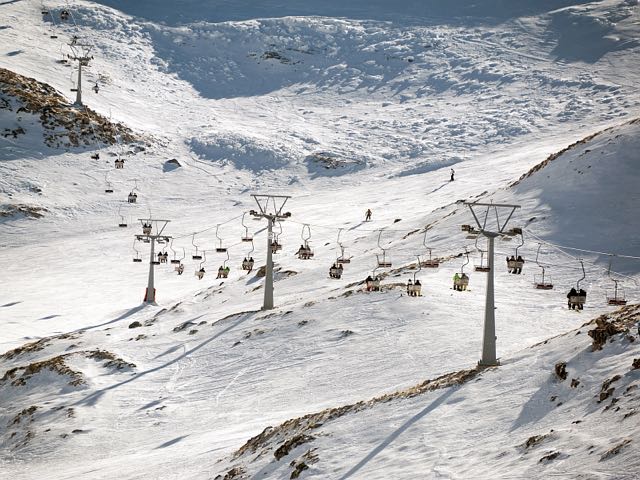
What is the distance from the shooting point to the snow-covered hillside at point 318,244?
24531 mm

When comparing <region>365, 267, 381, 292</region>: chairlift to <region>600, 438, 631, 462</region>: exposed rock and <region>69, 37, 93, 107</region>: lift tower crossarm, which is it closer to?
<region>600, 438, 631, 462</region>: exposed rock

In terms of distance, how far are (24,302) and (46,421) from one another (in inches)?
1006

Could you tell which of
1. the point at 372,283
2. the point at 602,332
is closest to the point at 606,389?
the point at 602,332

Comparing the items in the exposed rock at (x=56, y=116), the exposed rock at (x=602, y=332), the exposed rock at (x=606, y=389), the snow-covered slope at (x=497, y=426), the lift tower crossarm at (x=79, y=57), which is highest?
A: the lift tower crossarm at (x=79, y=57)

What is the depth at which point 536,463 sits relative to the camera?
18.9m

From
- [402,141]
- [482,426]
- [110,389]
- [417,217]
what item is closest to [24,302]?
[110,389]

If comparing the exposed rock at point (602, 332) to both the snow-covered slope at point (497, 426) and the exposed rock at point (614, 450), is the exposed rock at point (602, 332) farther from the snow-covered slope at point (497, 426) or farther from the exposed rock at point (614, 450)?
the exposed rock at point (614, 450)

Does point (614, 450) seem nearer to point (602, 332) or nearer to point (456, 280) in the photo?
point (602, 332)

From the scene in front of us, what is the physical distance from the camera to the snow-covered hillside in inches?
966

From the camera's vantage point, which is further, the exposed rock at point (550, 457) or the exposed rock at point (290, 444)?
the exposed rock at point (290, 444)

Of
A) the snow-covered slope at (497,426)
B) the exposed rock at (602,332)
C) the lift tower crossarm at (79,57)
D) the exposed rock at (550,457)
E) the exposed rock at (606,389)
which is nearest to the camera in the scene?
the exposed rock at (550,457)

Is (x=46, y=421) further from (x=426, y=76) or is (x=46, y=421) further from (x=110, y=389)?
(x=426, y=76)

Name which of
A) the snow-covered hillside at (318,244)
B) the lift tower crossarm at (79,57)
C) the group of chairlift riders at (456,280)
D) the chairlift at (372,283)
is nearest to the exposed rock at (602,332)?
the snow-covered hillside at (318,244)

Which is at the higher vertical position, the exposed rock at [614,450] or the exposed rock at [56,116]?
the exposed rock at [56,116]
